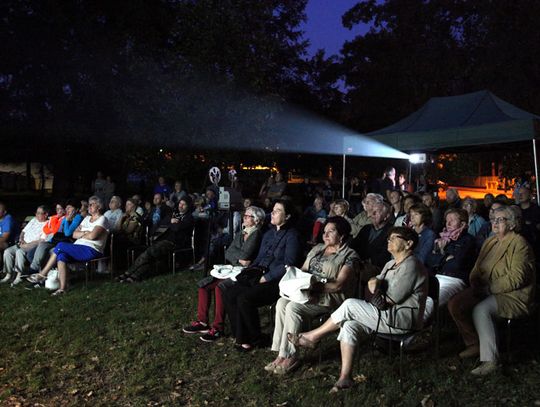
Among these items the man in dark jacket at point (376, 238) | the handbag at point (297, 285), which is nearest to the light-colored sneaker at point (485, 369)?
the handbag at point (297, 285)

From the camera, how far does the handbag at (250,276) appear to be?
478 cm

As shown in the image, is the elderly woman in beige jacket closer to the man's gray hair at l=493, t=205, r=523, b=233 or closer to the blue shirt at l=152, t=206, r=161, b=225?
the man's gray hair at l=493, t=205, r=523, b=233

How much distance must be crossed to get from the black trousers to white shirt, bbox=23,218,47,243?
173 inches

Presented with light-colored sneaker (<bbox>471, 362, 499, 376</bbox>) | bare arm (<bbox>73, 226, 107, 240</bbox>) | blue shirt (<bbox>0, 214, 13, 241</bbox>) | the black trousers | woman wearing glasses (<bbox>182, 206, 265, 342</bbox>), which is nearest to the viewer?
light-colored sneaker (<bbox>471, 362, 499, 376</bbox>)

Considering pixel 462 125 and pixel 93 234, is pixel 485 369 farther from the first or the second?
pixel 462 125

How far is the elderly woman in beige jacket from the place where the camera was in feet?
12.9

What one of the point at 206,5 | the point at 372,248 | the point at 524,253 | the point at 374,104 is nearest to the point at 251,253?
the point at 372,248

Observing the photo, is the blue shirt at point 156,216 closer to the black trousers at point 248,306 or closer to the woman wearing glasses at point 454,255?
the black trousers at point 248,306

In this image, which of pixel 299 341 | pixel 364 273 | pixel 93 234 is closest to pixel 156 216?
pixel 93 234

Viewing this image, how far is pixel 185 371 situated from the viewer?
4133 millimetres

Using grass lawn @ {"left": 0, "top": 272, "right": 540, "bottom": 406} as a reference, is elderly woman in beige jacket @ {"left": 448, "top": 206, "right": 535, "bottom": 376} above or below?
above

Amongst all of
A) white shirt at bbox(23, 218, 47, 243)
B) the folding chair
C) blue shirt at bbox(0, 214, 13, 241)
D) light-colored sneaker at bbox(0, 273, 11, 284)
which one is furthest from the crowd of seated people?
blue shirt at bbox(0, 214, 13, 241)

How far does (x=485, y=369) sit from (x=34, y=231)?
6.59 m

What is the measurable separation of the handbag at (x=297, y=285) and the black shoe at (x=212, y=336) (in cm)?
110
